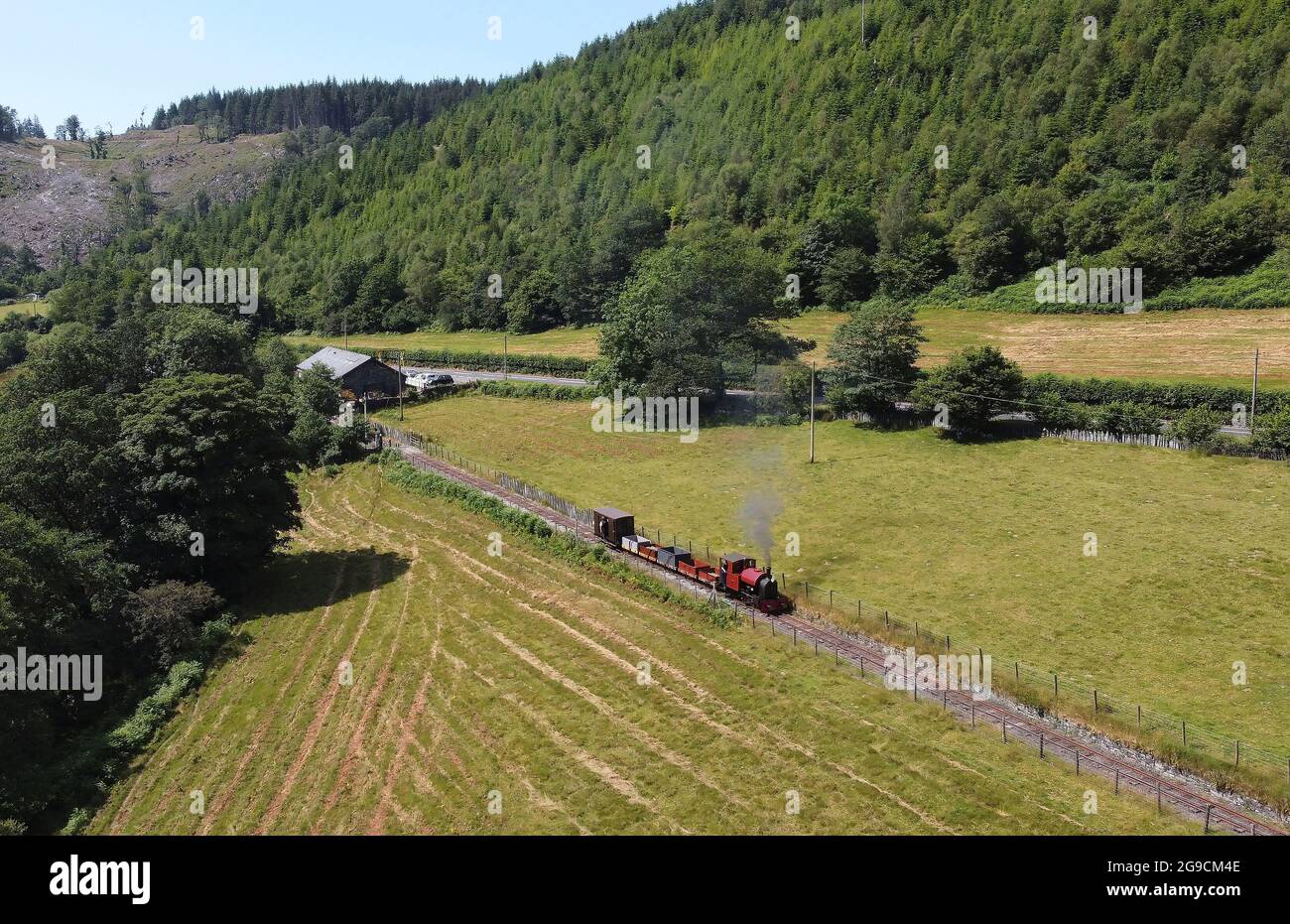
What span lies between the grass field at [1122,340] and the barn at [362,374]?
25914 millimetres

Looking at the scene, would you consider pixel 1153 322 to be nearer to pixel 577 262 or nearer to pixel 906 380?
pixel 906 380

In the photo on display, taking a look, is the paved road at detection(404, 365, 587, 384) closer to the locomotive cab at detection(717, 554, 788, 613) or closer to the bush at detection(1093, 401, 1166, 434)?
the bush at detection(1093, 401, 1166, 434)

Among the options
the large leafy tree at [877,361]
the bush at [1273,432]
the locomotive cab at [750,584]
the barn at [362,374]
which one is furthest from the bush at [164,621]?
the bush at [1273,432]

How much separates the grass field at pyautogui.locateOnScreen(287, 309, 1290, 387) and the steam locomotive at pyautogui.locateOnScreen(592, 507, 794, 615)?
49596 millimetres

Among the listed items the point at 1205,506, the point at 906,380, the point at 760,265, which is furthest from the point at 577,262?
the point at 1205,506

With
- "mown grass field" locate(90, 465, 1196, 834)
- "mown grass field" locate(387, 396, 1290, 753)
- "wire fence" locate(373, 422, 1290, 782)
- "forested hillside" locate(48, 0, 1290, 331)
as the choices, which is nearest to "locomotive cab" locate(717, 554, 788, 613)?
"wire fence" locate(373, 422, 1290, 782)

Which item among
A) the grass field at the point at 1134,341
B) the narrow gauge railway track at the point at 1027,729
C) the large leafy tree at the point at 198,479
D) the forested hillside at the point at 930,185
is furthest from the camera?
the forested hillside at the point at 930,185

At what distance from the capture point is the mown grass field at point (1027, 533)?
117 ft

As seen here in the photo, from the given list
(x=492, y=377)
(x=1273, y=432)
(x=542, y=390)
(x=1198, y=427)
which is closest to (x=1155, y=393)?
(x=1198, y=427)

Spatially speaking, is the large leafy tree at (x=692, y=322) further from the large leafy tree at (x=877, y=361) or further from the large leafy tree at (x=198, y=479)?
the large leafy tree at (x=198, y=479)

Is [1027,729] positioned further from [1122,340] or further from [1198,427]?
[1122,340]

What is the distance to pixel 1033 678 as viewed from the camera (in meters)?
34.4

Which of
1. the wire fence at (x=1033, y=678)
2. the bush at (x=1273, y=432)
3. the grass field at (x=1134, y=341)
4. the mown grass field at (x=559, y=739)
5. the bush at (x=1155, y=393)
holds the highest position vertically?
the grass field at (x=1134, y=341)

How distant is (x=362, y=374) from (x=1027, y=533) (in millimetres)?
77236
